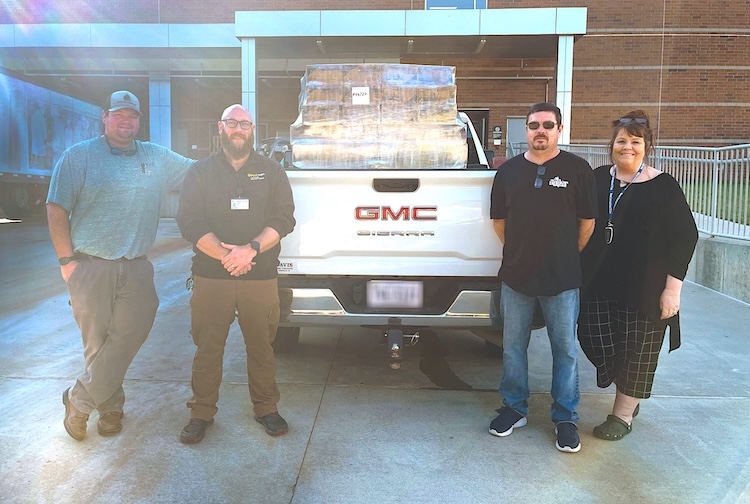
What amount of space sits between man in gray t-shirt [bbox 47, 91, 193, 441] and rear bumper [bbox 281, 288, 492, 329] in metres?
0.91

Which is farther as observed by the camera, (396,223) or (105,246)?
(396,223)

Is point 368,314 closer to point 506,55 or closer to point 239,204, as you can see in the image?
point 239,204

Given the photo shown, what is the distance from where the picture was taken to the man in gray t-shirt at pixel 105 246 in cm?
344

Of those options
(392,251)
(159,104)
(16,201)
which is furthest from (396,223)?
(159,104)

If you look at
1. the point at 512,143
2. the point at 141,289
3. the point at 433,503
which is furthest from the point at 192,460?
the point at 512,143

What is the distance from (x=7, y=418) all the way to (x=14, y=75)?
14.8 meters

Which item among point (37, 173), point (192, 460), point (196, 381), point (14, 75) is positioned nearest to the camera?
point (192, 460)

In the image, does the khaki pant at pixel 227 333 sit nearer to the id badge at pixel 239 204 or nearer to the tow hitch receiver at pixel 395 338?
the id badge at pixel 239 204

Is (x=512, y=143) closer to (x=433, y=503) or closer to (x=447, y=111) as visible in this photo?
(x=447, y=111)

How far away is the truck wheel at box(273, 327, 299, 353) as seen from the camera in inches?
197

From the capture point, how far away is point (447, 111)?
4613 millimetres

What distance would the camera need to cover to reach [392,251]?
3857mm

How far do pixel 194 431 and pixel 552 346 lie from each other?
2082mm

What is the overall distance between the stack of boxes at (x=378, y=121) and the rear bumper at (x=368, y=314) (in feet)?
3.30
